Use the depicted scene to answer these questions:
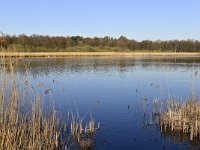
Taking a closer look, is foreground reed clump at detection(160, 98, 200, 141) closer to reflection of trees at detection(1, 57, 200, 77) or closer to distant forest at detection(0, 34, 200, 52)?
A: reflection of trees at detection(1, 57, 200, 77)

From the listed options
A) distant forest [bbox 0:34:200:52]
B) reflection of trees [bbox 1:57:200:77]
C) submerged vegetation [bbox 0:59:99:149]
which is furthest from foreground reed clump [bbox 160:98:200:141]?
distant forest [bbox 0:34:200:52]

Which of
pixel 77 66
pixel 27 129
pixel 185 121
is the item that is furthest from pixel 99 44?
pixel 27 129

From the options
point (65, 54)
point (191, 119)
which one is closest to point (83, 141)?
point (191, 119)

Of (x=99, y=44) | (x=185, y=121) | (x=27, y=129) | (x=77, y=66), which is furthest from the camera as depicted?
(x=99, y=44)

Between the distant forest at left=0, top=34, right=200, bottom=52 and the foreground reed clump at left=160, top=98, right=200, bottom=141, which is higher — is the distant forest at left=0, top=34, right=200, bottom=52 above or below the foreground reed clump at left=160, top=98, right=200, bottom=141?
above

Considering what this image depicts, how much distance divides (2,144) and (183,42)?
9063 centimetres

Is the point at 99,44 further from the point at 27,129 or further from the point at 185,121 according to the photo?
the point at 27,129

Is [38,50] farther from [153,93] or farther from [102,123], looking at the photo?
[102,123]

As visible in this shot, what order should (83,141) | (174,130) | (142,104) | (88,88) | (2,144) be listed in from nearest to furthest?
(2,144) → (83,141) → (174,130) → (142,104) → (88,88)

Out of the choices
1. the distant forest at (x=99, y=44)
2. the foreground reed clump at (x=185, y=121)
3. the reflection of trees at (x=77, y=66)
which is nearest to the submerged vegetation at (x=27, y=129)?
the foreground reed clump at (x=185, y=121)

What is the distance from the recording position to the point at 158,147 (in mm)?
7594

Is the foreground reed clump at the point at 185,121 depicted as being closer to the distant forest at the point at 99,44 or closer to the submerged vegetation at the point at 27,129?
the submerged vegetation at the point at 27,129

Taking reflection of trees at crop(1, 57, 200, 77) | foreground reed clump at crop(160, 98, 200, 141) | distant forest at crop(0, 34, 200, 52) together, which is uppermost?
distant forest at crop(0, 34, 200, 52)

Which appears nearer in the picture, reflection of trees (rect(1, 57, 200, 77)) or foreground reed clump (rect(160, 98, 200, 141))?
foreground reed clump (rect(160, 98, 200, 141))
